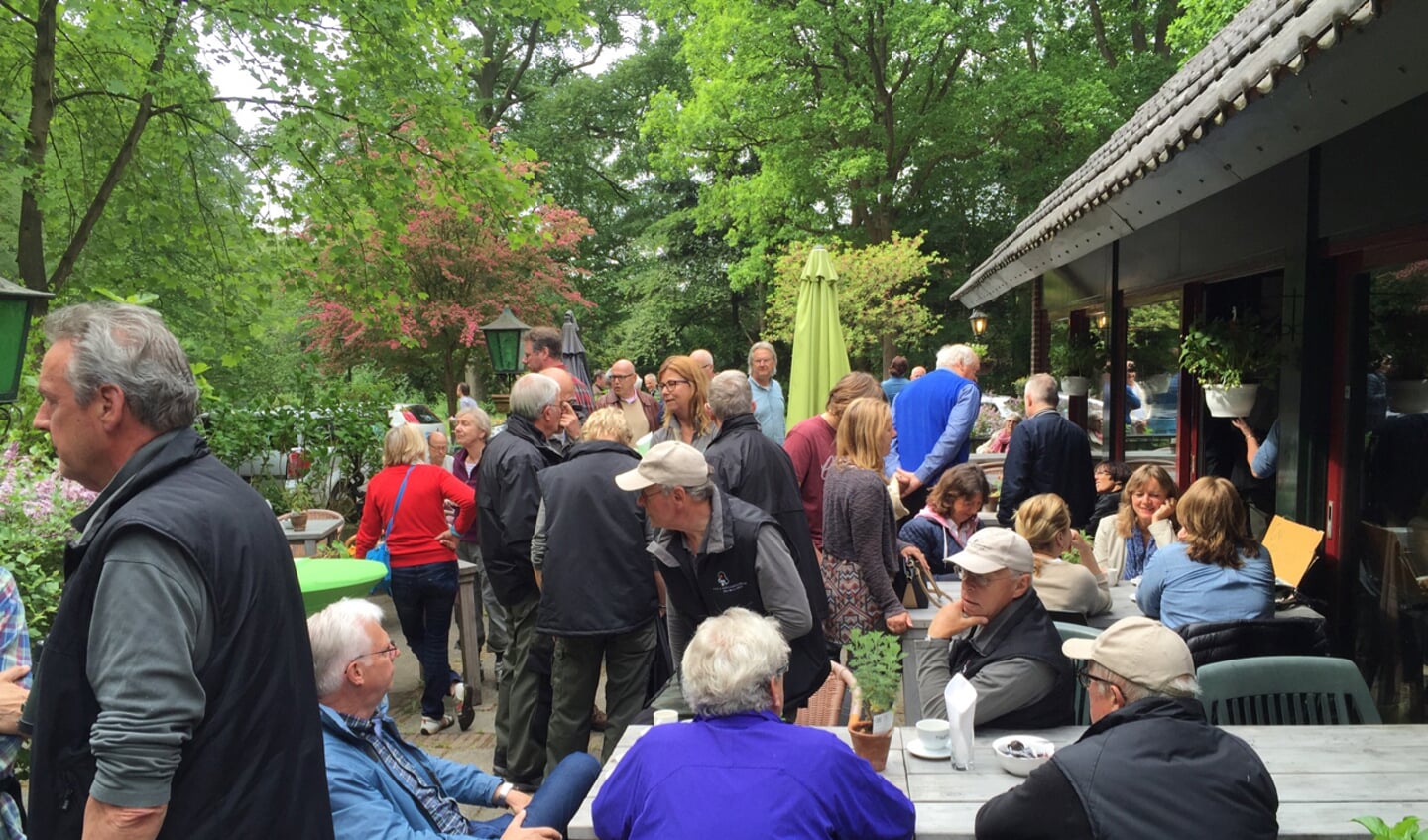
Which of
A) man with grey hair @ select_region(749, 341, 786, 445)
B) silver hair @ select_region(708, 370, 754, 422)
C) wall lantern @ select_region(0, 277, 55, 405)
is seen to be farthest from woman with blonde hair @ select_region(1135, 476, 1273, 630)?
wall lantern @ select_region(0, 277, 55, 405)

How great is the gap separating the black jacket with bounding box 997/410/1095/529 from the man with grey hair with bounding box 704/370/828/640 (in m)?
2.69

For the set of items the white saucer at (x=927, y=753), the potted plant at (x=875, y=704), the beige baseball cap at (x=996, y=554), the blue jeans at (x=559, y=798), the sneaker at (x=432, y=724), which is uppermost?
the beige baseball cap at (x=996, y=554)

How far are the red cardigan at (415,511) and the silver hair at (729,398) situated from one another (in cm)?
173

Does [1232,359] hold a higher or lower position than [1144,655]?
higher

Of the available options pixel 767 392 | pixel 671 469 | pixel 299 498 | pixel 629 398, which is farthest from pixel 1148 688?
pixel 299 498

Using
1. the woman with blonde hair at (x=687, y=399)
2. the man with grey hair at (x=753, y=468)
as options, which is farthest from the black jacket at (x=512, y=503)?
the woman with blonde hair at (x=687, y=399)

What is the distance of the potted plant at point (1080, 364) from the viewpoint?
996cm

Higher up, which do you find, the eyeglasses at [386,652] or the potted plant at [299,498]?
the eyeglasses at [386,652]

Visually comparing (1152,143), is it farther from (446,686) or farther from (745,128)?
(745,128)

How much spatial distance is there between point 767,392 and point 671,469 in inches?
197

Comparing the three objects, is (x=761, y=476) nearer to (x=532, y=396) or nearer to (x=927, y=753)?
(x=532, y=396)

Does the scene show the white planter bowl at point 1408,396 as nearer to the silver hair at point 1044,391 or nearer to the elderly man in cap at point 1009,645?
the elderly man in cap at point 1009,645

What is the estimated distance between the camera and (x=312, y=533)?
7145 mm

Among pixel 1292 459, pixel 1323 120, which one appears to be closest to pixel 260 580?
pixel 1323 120
